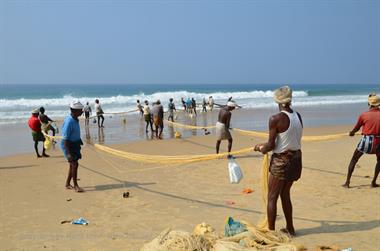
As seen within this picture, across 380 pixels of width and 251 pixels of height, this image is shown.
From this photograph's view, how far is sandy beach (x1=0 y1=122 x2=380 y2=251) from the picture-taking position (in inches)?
218

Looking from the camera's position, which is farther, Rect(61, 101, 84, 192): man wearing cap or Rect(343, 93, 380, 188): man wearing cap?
Rect(61, 101, 84, 192): man wearing cap

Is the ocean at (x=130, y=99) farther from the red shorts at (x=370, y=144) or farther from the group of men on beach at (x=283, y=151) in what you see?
the group of men on beach at (x=283, y=151)

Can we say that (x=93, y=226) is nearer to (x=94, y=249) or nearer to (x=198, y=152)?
(x=94, y=249)

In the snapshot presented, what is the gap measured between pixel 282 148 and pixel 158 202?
9.72 ft

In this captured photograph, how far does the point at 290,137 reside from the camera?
5188mm

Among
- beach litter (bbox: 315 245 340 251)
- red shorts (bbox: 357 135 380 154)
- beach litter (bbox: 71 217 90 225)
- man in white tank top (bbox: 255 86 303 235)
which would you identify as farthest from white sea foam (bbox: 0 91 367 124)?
beach litter (bbox: 315 245 340 251)

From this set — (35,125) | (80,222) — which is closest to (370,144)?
(80,222)

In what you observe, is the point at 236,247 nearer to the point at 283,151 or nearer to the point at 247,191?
the point at 283,151

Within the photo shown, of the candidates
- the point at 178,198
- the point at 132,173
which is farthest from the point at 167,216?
the point at 132,173

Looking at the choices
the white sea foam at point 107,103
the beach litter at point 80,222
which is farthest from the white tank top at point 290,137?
the white sea foam at point 107,103

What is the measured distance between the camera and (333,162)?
34.4 ft

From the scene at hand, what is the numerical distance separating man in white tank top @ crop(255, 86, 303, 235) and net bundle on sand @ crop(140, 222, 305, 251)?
67 cm

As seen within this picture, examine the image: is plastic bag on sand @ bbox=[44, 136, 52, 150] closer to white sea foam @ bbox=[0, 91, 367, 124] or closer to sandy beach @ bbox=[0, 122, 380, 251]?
sandy beach @ bbox=[0, 122, 380, 251]

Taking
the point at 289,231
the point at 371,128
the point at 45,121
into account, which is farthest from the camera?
the point at 45,121
